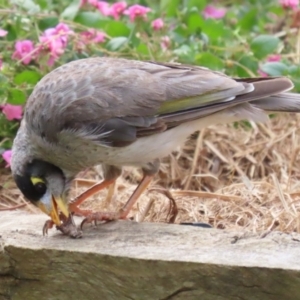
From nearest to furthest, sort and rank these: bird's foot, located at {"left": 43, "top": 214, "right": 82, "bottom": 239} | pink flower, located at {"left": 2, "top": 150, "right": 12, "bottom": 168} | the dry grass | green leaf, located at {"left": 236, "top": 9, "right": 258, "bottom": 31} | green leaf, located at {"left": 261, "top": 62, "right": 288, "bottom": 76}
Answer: bird's foot, located at {"left": 43, "top": 214, "right": 82, "bottom": 239} < the dry grass < pink flower, located at {"left": 2, "top": 150, "right": 12, "bottom": 168} < green leaf, located at {"left": 261, "top": 62, "right": 288, "bottom": 76} < green leaf, located at {"left": 236, "top": 9, "right": 258, "bottom": 31}

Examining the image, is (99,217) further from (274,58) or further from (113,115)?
(274,58)

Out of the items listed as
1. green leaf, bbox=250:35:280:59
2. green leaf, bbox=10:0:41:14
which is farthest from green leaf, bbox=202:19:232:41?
green leaf, bbox=10:0:41:14

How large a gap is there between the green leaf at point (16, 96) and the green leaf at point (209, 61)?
122cm

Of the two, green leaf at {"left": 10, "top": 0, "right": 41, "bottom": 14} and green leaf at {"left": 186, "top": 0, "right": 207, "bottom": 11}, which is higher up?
green leaf at {"left": 10, "top": 0, "right": 41, "bottom": 14}

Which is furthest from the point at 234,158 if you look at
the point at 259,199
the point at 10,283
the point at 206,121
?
the point at 10,283

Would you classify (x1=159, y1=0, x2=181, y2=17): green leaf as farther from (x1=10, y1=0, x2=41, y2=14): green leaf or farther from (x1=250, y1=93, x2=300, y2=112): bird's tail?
(x1=250, y1=93, x2=300, y2=112): bird's tail

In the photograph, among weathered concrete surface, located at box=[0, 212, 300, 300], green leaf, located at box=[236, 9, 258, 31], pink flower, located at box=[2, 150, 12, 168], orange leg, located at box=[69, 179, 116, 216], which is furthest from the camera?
green leaf, located at box=[236, 9, 258, 31]

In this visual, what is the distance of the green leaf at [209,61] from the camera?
5152 mm

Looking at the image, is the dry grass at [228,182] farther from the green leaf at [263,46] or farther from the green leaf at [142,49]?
the green leaf at [142,49]

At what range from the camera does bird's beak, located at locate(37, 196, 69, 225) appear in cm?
353

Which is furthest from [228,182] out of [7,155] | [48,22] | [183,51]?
[48,22]

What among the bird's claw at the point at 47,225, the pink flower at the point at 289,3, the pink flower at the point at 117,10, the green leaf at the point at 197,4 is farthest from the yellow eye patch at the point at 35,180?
the pink flower at the point at 289,3

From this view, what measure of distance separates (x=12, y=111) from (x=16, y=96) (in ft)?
0.44

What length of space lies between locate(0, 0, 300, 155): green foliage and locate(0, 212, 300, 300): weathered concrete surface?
1.45 m
